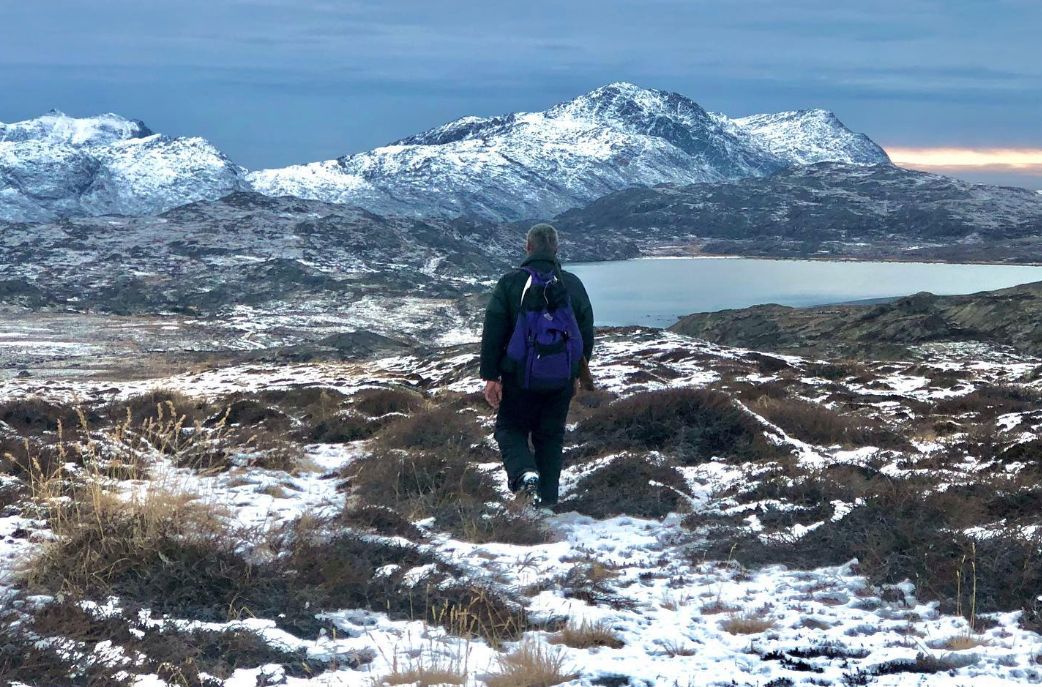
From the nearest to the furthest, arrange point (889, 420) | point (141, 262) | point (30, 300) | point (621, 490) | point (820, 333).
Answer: point (621, 490)
point (889, 420)
point (820, 333)
point (30, 300)
point (141, 262)

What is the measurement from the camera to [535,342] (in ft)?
27.0

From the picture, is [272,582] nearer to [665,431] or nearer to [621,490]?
[621,490]

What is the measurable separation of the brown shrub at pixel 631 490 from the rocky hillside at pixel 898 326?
3524cm

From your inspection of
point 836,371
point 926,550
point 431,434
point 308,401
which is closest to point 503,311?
point 926,550

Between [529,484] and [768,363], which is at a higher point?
[529,484]

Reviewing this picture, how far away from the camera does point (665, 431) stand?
12.0 m

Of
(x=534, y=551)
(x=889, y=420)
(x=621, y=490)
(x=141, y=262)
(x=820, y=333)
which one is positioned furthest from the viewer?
(x=141, y=262)

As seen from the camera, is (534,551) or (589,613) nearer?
(589,613)

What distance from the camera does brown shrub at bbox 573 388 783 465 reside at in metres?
11.4

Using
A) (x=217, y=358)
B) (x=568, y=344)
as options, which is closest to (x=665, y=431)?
(x=568, y=344)

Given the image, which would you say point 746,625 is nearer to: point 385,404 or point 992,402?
point 385,404

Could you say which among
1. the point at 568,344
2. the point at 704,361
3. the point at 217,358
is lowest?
the point at 217,358

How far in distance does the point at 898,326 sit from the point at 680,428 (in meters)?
46.8

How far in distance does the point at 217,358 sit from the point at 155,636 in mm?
71101
